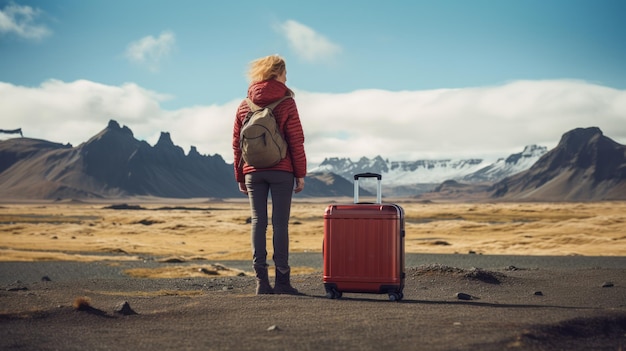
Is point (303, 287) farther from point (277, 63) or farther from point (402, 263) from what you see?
point (277, 63)

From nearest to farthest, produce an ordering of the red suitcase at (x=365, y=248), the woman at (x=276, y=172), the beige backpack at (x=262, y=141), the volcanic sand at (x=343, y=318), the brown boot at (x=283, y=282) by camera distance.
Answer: the volcanic sand at (x=343, y=318), the red suitcase at (x=365, y=248), the beige backpack at (x=262, y=141), the woman at (x=276, y=172), the brown boot at (x=283, y=282)

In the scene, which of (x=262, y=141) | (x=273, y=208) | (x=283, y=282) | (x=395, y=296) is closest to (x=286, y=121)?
(x=262, y=141)

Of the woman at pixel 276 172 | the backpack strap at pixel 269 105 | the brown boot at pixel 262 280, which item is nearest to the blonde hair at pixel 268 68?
the woman at pixel 276 172

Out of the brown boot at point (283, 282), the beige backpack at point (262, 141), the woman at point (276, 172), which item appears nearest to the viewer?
the beige backpack at point (262, 141)

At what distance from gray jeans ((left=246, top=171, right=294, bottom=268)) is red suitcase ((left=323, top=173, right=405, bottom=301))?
746 millimetres

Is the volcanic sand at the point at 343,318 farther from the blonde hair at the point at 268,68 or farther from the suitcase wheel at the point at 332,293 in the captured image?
the blonde hair at the point at 268,68

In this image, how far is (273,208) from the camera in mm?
10453

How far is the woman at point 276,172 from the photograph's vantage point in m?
10.3

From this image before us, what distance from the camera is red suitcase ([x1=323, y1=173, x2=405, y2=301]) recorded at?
385 inches

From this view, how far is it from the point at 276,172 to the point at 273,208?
1.87ft

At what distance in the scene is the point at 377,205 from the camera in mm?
9750

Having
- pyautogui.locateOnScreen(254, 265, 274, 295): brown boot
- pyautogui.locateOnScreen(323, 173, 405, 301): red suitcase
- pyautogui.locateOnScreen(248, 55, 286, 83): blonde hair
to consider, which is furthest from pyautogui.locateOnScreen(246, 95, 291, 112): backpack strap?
pyautogui.locateOnScreen(254, 265, 274, 295): brown boot

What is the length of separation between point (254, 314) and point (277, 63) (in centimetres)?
384

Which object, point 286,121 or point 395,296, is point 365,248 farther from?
point 286,121
